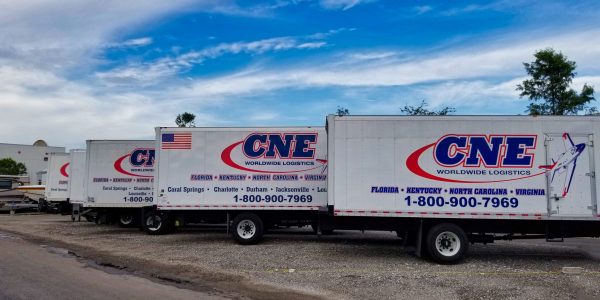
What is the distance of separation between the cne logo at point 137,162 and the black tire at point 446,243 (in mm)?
10856

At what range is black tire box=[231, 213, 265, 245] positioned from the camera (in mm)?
13852

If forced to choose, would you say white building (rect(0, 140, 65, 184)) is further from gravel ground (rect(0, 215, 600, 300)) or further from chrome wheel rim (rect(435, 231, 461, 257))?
chrome wheel rim (rect(435, 231, 461, 257))

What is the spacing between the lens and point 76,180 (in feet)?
68.4

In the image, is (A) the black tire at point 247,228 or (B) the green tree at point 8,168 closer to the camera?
(A) the black tire at point 247,228

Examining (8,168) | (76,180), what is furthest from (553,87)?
(8,168)

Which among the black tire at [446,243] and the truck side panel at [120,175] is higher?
the truck side panel at [120,175]

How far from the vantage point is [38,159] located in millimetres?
75250

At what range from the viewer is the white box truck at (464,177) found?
1084 cm

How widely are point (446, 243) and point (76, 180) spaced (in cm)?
1609

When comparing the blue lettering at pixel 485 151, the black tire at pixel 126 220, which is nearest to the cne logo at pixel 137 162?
the black tire at pixel 126 220

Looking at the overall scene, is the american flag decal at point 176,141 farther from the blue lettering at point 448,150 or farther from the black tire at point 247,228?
the blue lettering at point 448,150

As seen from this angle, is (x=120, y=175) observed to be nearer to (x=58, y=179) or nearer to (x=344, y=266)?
(x=58, y=179)

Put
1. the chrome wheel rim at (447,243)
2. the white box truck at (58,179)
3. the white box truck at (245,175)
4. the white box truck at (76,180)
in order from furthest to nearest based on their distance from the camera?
1. the white box truck at (58,179)
2. the white box truck at (76,180)
3. the white box truck at (245,175)
4. the chrome wheel rim at (447,243)

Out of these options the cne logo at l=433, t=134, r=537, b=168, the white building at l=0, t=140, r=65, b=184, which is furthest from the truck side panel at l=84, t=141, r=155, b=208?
the white building at l=0, t=140, r=65, b=184
